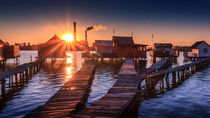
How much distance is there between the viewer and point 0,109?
38.2ft

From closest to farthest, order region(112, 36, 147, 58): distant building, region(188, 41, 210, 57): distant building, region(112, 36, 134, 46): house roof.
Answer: region(112, 36, 147, 58): distant building, region(112, 36, 134, 46): house roof, region(188, 41, 210, 57): distant building

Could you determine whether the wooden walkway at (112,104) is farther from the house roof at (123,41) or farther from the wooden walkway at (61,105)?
the house roof at (123,41)

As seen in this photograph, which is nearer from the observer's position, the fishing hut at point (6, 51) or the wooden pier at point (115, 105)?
the wooden pier at point (115, 105)

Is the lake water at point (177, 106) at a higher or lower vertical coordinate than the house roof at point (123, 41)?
lower

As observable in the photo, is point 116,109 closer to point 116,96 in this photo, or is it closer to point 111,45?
point 116,96

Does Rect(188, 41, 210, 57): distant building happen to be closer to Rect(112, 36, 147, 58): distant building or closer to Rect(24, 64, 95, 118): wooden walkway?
Rect(112, 36, 147, 58): distant building

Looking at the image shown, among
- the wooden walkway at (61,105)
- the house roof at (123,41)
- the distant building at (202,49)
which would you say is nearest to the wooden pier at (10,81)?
the wooden walkway at (61,105)

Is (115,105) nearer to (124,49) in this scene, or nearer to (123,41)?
(124,49)

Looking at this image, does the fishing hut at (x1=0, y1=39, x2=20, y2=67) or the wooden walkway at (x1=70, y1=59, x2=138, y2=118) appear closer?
the wooden walkway at (x1=70, y1=59, x2=138, y2=118)

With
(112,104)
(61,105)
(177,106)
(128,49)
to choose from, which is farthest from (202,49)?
(61,105)

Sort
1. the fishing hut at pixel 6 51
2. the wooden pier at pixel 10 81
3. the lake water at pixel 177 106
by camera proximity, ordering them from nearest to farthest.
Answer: the lake water at pixel 177 106, the wooden pier at pixel 10 81, the fishing hut at pixel 6 51

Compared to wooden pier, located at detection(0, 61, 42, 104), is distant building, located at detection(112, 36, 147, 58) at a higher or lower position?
higher

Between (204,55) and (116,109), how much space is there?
4962 centimetres

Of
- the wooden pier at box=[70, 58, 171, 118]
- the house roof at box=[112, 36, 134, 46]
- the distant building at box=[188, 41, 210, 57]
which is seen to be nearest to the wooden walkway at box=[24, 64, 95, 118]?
the wooden pier at box=[70, 58, 171, 118]
